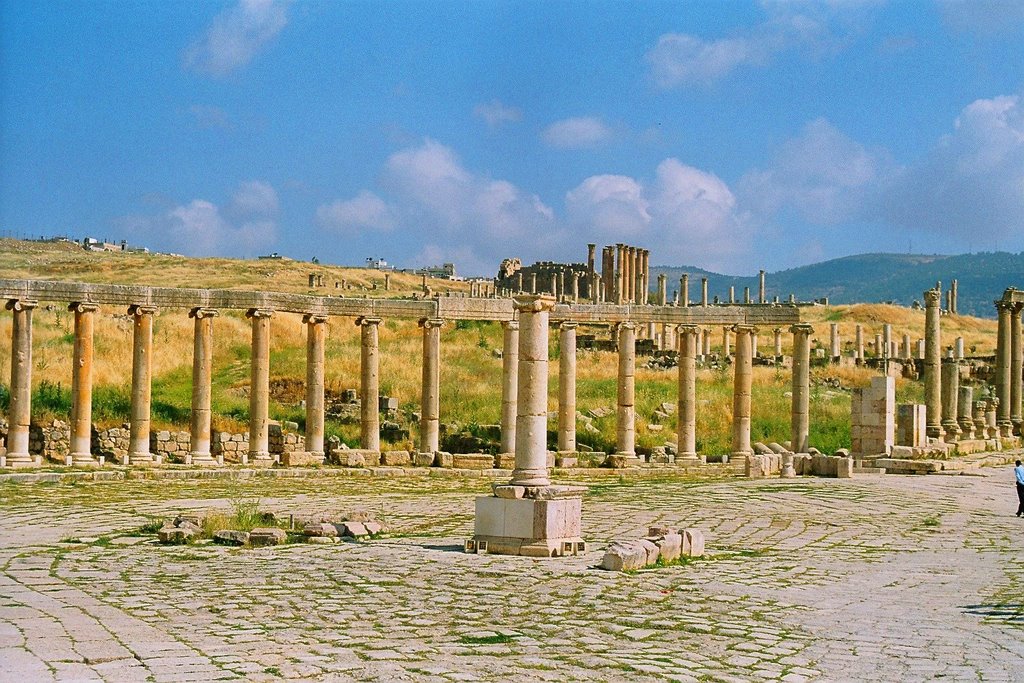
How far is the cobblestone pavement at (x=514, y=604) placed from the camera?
11500mm

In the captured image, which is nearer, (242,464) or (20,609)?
(20,609)

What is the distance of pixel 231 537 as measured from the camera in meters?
19.9

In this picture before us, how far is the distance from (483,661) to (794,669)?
2.91 metres

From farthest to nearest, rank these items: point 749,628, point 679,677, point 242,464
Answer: point 242,464 < point 749,628 < point 679,677

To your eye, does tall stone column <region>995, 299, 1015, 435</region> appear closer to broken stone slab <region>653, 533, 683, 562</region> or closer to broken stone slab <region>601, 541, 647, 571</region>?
broken stone slab <region>653, 533, 683, 562</region>

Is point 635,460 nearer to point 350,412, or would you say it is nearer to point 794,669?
point 350,412

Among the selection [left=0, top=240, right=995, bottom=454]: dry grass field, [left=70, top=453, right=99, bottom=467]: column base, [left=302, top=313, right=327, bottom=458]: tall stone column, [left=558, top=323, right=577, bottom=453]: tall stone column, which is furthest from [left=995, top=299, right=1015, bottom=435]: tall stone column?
[left=70, top=453, right=99, bottom=467]: column base

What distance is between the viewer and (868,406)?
38.9m

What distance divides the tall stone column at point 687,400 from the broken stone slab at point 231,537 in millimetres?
21292

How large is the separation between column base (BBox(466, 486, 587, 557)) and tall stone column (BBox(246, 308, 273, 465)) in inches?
730

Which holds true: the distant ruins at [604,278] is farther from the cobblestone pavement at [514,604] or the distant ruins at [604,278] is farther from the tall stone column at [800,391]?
the cobblestone pavement at [514,604]

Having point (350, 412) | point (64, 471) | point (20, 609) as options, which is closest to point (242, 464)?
point (64, 471)

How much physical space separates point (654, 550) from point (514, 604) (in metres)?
4.09

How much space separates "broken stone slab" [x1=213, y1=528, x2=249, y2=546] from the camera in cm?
1973
